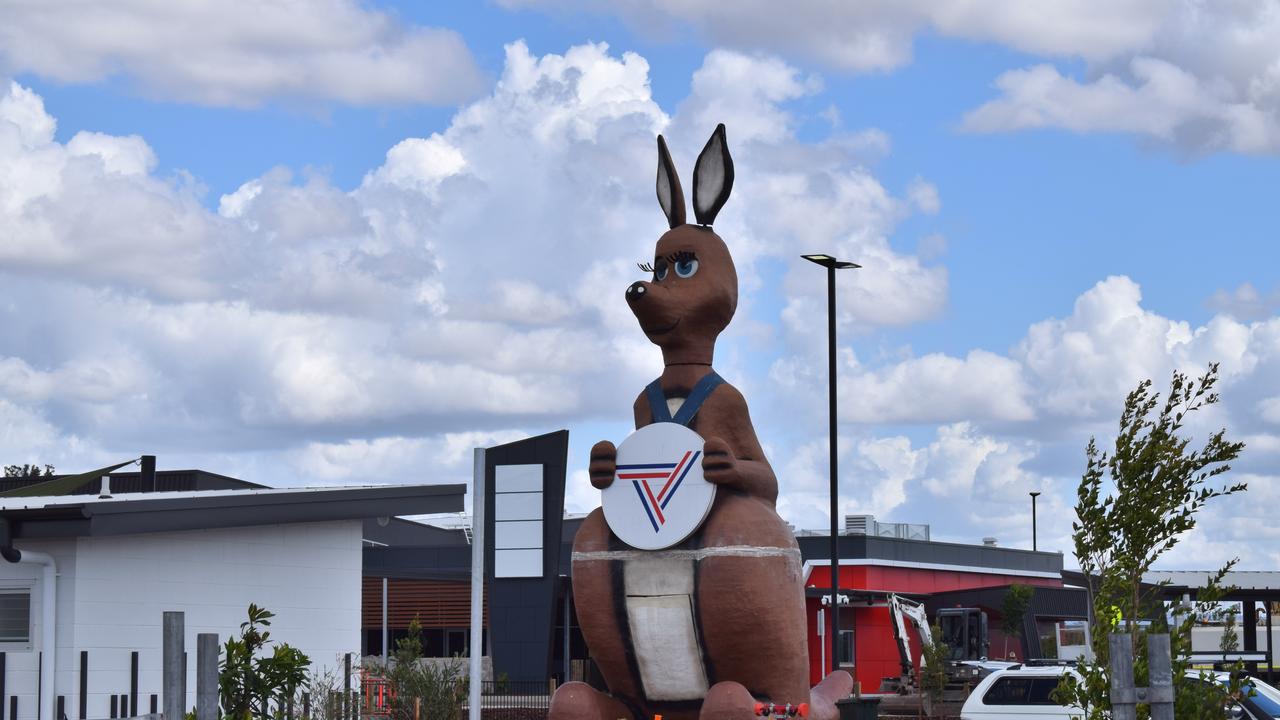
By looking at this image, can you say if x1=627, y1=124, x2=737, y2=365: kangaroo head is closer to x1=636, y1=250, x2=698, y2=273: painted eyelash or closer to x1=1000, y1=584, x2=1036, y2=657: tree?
x1=636, y1=250, x2=698, y2=273: painted eyelash

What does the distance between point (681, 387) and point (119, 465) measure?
9194 mm

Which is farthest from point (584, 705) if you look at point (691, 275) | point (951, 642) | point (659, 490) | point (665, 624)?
point (951, 642)

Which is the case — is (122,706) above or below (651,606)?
below

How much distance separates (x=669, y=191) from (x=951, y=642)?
26.1 metres

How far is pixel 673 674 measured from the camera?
512 inches

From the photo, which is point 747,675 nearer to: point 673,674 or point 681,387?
point 673,674

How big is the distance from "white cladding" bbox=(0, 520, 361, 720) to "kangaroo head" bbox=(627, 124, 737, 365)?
6645mm

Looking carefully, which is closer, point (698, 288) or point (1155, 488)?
point (1155, 488)

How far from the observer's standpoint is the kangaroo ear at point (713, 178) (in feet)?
46.5

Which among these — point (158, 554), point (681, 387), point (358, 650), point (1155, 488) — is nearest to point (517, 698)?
point (358, 650)

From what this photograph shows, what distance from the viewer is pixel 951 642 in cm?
3806

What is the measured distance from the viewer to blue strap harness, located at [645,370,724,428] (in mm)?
13547

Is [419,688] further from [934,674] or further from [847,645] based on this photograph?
[847,645]

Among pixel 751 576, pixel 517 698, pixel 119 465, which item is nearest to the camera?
pixel 751 576
